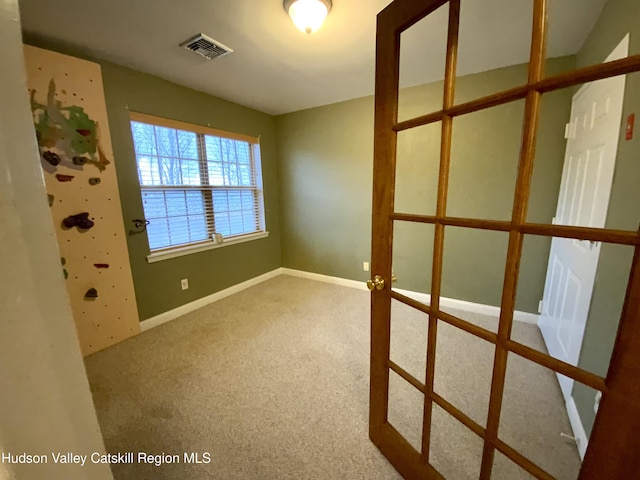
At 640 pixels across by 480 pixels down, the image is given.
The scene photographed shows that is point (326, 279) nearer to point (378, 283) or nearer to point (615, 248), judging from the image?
point (378, 283)

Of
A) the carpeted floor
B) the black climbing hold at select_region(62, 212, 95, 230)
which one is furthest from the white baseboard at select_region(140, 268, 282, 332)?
the black climbing hold at select_region(62, 212, 95, 230)

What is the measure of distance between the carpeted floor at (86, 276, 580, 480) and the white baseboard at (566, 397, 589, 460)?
4cm

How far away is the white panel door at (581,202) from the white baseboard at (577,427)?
0.07 metres

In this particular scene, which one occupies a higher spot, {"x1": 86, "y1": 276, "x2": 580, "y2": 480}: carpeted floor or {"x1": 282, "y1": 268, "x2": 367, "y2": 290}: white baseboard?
{"x1": 282, "y1": 268, "x2": 367, "y2": 290}: white baseboard

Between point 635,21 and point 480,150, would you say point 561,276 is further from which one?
point 635,21

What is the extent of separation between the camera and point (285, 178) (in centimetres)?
376

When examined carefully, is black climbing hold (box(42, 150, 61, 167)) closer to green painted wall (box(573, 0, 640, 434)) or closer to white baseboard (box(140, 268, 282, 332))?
white baseboard (box(140, 268, 282, 332))

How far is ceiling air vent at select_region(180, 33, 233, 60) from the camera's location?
5.89 ft

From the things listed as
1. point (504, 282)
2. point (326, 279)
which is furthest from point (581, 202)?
point (326, 279)

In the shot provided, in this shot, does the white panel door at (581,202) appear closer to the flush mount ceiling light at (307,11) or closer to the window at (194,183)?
the flush mount ceiling light at (307,11)

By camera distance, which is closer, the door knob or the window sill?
the door knob

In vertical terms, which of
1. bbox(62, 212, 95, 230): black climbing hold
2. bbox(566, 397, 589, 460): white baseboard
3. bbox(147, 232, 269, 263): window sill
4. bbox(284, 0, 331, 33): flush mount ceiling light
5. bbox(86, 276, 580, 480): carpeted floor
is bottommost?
bbox(86, 276, 580, 480): carpeted floor

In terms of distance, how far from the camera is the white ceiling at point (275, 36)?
1507 millimetres

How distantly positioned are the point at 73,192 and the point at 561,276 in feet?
12.0
